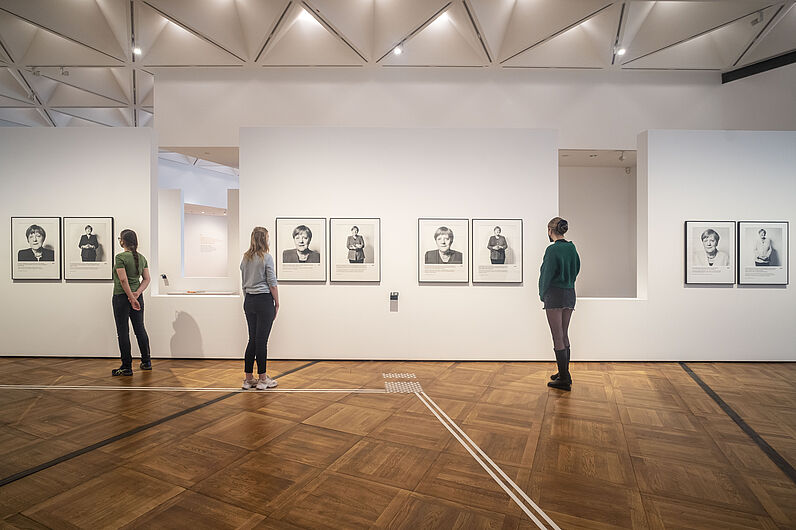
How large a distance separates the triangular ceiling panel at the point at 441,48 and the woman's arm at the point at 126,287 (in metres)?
5.75

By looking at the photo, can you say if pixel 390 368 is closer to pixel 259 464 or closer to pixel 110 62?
pixel 259 464

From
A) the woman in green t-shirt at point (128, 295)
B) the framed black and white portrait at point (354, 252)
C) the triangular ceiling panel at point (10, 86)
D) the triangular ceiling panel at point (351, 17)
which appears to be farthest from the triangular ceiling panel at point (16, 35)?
the framed black and white portrait at point (354, 252)

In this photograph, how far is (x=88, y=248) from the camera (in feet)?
23.5

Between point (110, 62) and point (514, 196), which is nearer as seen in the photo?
point (514, 196)

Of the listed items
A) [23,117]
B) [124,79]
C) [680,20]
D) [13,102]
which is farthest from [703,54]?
[23,117]

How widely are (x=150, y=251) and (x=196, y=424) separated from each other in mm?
4282

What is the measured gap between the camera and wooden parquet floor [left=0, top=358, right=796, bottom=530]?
260 cm

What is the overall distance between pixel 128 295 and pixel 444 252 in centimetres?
472

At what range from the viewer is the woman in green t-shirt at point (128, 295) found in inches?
240

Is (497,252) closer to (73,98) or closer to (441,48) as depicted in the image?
(441,48)

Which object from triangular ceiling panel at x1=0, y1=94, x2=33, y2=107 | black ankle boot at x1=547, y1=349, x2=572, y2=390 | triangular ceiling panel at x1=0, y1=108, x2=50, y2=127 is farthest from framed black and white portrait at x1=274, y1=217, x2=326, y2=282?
triangular ceiling panel at x1=0, y1=108, x2=50, y2=127

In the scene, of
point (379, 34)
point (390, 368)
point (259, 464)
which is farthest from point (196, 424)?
point (379, 34)

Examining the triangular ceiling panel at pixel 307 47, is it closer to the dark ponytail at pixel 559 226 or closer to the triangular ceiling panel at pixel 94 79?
the triangular ceiling panel at pixel 94 79

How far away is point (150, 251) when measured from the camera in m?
7.27
